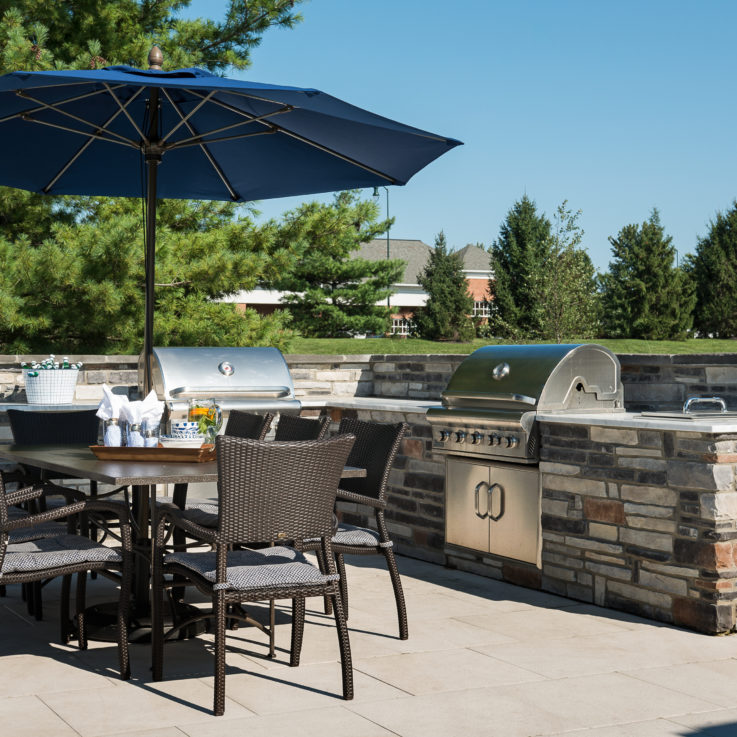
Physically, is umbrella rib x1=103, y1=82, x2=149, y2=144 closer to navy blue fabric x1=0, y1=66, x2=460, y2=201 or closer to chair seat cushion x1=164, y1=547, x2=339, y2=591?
navy blue fabric x1=0, y1=66, x2=460, y2=201

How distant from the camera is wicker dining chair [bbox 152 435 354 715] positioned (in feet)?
10.7

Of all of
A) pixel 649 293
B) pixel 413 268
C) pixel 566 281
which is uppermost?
pixel 413 268

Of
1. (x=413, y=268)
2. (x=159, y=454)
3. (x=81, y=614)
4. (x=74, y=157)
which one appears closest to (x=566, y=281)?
(x=74, y=157)

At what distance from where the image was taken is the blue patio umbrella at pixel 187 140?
14.2 feet

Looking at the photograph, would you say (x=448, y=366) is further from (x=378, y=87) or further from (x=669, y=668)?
(x=378, y=87)

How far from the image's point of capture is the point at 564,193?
72.6 ft

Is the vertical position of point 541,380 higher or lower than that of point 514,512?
higher

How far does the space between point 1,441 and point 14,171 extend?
2005 mm

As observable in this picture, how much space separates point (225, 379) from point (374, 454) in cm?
228

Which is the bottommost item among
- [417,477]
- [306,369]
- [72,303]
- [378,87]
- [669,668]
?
[669,668]

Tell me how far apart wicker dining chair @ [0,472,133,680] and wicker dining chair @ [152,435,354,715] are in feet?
0.40

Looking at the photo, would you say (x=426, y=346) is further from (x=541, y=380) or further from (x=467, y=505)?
(x=541, y=380)

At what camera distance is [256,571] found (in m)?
3.45

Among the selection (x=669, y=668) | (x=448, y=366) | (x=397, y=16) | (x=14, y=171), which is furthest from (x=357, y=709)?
(x=397, y=16)
